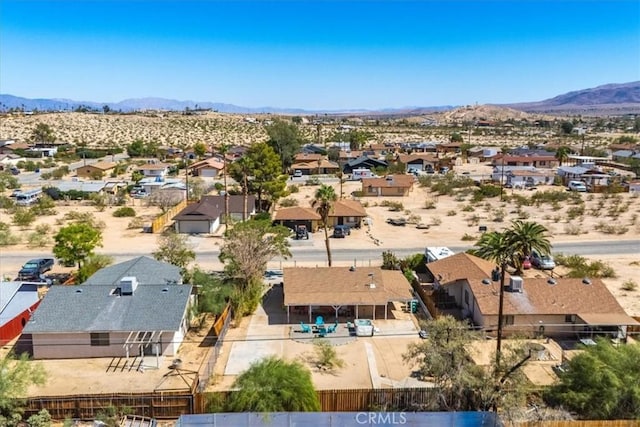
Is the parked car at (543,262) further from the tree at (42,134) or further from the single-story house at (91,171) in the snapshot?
the tree at (42,134)

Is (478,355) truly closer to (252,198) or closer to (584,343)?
(584,343)

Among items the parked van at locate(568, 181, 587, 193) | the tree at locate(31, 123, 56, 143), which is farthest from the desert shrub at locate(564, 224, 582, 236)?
the tree at locate(31, 123, 56, 143)

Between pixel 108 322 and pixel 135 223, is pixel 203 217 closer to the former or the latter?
pixel 135 223

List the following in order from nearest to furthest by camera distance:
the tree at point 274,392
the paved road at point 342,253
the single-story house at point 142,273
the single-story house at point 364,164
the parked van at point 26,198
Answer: the tree at point 274,392 < the single-story house at point 142,273 < the paved road at point 342,253 < the parked van at point 26,198 < the single-story house at point 364,164

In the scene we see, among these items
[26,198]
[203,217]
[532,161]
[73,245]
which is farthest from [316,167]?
[73,245]

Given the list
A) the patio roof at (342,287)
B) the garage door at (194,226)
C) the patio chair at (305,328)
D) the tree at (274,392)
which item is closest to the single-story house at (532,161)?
the garage door at (194,226)

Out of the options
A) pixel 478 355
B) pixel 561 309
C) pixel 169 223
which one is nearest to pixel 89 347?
pixel 478 355
